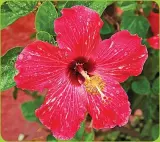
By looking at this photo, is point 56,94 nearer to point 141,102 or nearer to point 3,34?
point 141,102

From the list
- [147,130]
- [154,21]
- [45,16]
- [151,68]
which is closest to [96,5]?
[45,16]

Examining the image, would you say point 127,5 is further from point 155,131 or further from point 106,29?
point 155,131

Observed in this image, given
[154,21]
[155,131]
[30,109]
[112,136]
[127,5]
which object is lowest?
[112,136]

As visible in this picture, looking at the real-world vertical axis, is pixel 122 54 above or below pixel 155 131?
above

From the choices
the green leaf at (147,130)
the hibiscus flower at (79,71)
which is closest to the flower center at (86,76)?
the hibiscus flower at (79,71)

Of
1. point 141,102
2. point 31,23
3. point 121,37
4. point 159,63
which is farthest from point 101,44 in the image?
point 31,23

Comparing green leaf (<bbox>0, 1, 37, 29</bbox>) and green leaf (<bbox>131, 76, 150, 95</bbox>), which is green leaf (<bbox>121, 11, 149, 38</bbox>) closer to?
green leaf (<bbox>131, 76, 150, 95</bbox>)
